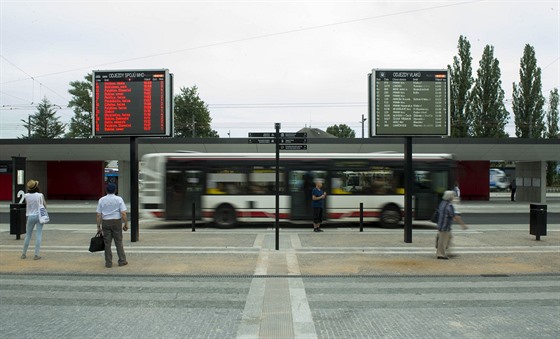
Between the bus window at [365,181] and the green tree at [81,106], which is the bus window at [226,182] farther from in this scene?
the green tree at [81,106]

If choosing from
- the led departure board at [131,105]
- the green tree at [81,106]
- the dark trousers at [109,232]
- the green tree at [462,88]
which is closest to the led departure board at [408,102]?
the led departure board at [131,105]

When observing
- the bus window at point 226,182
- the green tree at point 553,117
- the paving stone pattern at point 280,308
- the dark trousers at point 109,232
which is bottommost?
the paving stone pattern at point 280,308

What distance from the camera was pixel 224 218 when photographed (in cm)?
1631

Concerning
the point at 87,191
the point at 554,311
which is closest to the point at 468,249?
the point at 554,311

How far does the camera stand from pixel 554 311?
6211 mm

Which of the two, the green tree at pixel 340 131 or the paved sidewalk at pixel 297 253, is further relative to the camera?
the green tree at pixel 340 131

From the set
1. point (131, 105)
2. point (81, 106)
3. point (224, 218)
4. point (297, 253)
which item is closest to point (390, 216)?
point (224, 218)

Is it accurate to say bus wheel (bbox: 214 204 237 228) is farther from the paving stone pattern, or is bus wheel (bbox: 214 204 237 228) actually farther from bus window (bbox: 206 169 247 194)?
the paving stone pattern

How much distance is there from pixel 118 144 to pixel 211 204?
47.0ft

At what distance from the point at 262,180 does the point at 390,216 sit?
4831mm

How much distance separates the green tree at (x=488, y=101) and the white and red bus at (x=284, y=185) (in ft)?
108

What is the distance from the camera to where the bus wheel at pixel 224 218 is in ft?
53.3

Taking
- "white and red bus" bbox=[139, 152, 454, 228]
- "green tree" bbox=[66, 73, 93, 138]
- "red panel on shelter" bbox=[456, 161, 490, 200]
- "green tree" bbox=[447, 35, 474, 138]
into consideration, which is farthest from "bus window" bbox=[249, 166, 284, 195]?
"green tree" bbox=[66, 73, 93, 138]

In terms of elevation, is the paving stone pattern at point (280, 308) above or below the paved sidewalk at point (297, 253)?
above
